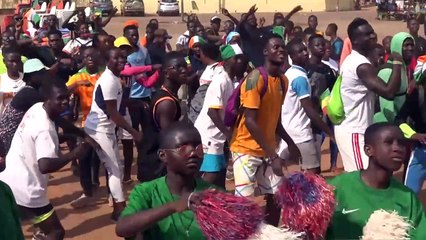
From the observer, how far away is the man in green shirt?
2882 mm

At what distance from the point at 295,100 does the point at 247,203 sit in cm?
387

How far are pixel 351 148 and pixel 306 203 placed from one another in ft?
7.78

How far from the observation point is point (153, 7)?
159 ft

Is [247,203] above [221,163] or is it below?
above

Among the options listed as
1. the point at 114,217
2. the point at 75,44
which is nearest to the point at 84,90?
the point at 114,217

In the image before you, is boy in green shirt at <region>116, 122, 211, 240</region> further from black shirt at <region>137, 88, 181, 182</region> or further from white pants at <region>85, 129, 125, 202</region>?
white pants at <region>85, 129, 125, 202</region>

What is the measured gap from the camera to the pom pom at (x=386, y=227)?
10.00 feet

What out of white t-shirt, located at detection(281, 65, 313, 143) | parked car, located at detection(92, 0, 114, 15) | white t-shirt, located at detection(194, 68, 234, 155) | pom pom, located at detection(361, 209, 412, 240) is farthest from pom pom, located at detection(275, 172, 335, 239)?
parked car, located at detection(92, 0, 114, 15)

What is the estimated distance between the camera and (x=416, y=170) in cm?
608

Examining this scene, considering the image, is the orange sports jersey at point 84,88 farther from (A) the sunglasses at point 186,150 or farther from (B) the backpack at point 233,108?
(A) the sunglasses at point 186,150

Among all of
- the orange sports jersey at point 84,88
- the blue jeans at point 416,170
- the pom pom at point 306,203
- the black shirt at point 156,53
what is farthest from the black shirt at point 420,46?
the pom pom at point 306,203

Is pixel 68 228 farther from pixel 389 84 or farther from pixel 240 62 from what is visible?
pixel 389 84

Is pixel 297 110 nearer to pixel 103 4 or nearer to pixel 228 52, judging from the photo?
pixel 228 52

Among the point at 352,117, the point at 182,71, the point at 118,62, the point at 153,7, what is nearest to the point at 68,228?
the point at 118,62
